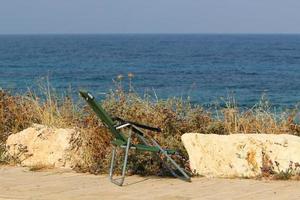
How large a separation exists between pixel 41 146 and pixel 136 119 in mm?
1345

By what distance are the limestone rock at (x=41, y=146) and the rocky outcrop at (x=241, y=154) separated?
5.73 feet

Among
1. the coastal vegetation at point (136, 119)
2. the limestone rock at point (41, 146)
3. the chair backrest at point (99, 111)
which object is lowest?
the limestone rock at point (41, 146)

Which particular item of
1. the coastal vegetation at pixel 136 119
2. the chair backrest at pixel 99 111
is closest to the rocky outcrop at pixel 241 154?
the coastal vegetation at pixel 136 119

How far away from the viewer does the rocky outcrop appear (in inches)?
340

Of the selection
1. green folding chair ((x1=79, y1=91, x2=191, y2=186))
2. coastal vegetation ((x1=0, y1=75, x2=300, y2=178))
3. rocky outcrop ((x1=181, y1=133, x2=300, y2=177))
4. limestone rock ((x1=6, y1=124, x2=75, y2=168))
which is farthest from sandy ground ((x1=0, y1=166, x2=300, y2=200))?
limestone rock ((x1=6, y1=124, x2=75, y2=168))

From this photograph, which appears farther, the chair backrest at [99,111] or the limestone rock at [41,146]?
the limestone rock at [41,146]

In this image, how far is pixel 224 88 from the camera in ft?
124

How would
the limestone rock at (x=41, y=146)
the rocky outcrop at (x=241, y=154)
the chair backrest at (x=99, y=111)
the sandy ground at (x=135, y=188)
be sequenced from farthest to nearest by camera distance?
the limestone rock at (x=41, y=146) < the rocky outcrop at (x=241, y=154) < the chair backrest at (x=99, y=111) < the sandy ground at (x=135, y=188)

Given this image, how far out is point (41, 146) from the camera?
991 centimetres

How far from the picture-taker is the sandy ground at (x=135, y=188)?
7586 mm

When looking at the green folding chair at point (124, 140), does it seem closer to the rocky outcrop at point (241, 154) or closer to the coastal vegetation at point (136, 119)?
the rocky outcrop at point (241, 154)

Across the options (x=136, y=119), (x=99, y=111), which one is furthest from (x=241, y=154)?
(x=99, y=111)

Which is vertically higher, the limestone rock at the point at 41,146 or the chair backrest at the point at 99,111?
the chair backrest at the point at 99,111

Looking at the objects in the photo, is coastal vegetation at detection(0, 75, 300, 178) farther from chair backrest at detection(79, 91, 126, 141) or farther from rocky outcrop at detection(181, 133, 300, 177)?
chair backrest at detection(79, 91, 126, 141)
